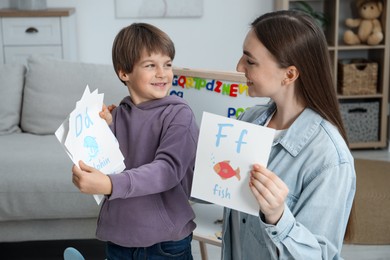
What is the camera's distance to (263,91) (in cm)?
141

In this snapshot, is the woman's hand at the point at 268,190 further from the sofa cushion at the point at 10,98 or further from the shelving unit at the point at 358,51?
the shelving unit at the point at 358,51

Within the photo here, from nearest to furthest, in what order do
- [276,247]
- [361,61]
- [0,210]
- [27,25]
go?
1. [276,247]
2. [0,210]
3. [27,25]
4. [361,61]

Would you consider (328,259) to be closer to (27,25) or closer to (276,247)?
(276,247)

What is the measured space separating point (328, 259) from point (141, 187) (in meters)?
0.46

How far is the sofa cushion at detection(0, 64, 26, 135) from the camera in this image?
339cm

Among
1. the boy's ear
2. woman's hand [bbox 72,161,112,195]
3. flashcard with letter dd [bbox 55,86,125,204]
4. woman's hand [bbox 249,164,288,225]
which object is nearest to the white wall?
the boy's ear

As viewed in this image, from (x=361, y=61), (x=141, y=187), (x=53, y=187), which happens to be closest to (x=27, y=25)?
(x=53, y=187)

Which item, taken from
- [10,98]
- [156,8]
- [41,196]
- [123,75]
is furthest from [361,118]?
[123,75]

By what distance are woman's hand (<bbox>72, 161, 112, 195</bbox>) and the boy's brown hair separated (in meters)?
0.34

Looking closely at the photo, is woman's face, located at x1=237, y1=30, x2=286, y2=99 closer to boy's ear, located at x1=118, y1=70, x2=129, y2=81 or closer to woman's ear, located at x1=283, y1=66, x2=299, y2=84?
woman's ear, located at x1=283, y1=66, x2=299, y2=84

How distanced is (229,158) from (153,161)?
0.32 metres

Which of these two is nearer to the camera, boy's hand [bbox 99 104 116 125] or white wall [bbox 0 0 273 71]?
boy's hand [bbox 99 104 116 125]

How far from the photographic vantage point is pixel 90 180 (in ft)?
4.71

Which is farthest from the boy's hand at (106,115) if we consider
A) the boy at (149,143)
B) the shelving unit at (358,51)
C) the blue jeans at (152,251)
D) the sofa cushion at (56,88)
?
the shelving unit at (358,51)
